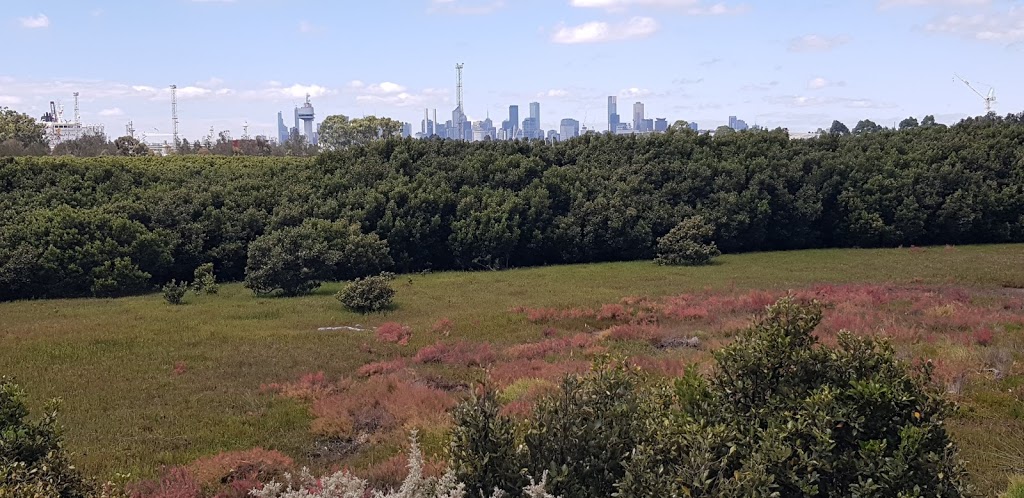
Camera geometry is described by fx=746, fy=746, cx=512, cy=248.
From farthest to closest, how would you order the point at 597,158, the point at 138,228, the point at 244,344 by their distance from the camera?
the point at 597,158 < the point at 138,228 < the point at 244,344

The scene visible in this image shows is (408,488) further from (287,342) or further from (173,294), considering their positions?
(173,294)

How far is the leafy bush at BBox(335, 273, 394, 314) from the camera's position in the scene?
2575cm

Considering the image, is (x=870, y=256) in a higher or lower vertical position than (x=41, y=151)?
lower

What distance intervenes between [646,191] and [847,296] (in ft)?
66.6

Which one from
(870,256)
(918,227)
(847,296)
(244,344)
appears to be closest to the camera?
(244,344)

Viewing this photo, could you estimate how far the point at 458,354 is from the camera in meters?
17.9

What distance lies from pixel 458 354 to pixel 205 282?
668 inches

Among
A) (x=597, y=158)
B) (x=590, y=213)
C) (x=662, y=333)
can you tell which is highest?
(x=597, y=158)

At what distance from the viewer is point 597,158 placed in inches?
1811

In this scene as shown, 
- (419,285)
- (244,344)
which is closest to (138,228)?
(419,285)

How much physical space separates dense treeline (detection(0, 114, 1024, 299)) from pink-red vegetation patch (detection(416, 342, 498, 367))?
17.8m

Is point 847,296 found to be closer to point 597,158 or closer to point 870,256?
point 870,256

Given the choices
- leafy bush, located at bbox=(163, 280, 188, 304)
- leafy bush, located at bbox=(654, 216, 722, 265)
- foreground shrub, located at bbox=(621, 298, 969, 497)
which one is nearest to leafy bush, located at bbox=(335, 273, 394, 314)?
leafy bush, located at bbox=(163, 280, 188, 304)

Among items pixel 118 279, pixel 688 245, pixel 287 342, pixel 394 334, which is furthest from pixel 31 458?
pixel 688 245
